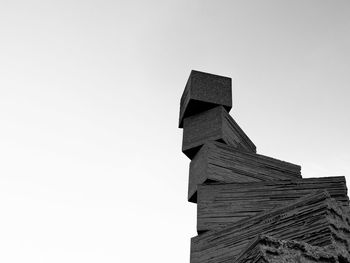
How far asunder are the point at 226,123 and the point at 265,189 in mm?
1058

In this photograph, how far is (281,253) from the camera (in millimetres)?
1716

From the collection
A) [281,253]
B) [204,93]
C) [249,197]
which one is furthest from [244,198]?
[281,253]

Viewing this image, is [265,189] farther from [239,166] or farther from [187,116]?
[187,116]

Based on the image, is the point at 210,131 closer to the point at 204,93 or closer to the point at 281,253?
the point at 204,93

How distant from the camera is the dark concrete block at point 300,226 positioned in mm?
2166

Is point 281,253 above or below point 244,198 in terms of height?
below

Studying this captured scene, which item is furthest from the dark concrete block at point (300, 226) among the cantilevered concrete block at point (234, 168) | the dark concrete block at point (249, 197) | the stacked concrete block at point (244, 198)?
the cantilevered concrete block at point (234, 168)

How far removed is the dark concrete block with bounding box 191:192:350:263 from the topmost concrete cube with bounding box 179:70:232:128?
1.59 metres

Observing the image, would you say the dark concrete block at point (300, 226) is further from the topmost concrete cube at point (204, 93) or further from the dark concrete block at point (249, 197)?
the topmost concrete cube at point (204, 93)

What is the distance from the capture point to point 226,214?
10.8 feet

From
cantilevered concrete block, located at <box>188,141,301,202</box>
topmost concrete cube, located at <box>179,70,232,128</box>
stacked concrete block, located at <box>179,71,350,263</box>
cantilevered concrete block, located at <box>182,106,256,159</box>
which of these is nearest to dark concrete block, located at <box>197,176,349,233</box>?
stacked concrete block, located at <box>179,71,350,263</box>

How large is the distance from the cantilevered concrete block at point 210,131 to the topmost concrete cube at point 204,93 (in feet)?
0.21

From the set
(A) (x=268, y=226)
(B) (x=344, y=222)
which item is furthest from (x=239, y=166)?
(B) (x=344, y=222)

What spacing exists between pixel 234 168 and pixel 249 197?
482 mm
